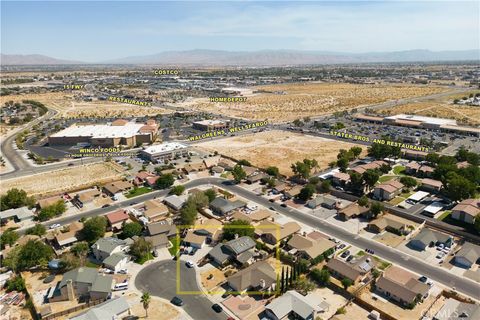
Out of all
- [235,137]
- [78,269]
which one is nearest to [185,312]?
[78,269]

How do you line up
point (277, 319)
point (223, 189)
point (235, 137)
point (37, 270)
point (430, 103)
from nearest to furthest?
point (277, 319)
point (37, 270)
point (223, 189)
point (235, 137)
point (430, 103)

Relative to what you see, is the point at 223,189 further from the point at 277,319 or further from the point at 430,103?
the point at 430,103

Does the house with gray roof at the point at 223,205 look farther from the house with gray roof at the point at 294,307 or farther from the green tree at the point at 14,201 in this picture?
the green tree at the point at 14,201

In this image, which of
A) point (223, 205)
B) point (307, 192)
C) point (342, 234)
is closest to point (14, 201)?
point (223, 205)

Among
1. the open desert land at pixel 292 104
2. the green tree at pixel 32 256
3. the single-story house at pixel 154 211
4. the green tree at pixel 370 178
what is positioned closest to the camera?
the green tree at pixel 32 256

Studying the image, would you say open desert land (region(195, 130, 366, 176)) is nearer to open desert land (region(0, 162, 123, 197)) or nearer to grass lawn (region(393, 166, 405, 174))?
grass lawn (region(393, 166, 405, 174))

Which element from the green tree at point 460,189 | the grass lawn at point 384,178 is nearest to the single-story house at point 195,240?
the grass lawn at point 384,178

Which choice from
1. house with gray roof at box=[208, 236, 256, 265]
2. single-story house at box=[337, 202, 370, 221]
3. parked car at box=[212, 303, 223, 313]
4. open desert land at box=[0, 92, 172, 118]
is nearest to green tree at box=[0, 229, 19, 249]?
house with gray roof at box=[208, 236, 256, 265]
